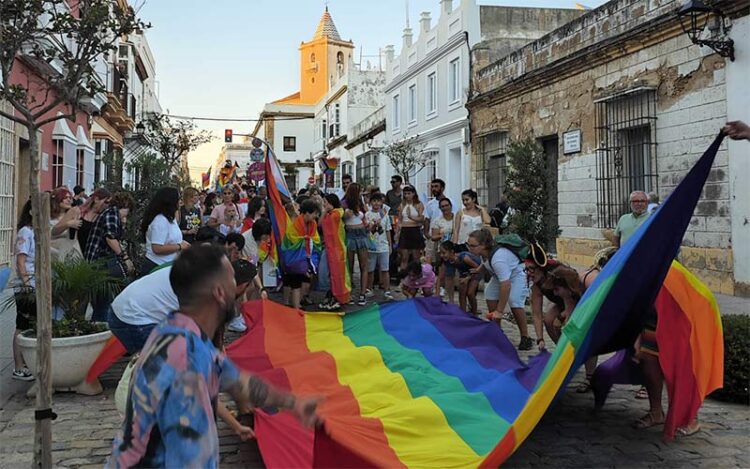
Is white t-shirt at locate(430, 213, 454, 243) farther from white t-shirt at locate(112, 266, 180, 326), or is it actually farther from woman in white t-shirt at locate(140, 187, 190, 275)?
white t-shirt at locate(112, 266, 180, 326)

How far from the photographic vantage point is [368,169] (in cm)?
3353

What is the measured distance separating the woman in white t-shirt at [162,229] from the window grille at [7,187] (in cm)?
798

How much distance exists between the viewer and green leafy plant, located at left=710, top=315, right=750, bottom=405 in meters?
4.98

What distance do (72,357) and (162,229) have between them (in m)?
1.49

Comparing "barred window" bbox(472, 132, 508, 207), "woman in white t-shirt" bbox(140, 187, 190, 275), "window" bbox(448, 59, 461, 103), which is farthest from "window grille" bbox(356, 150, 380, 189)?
"woman in white t-shirt" bbox(140, 187, 190, 275)

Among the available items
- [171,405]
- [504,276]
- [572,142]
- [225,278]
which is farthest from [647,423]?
[572,142]

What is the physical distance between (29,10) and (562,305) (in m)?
4.72

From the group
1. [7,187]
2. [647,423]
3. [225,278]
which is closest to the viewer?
[225,278]

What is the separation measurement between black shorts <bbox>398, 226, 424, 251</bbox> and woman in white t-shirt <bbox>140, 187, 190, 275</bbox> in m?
4.91

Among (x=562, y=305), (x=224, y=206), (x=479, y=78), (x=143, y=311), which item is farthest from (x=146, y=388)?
(x=479, y=78)

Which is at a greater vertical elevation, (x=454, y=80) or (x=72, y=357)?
(x=454, y=80)

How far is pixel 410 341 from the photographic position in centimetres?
568

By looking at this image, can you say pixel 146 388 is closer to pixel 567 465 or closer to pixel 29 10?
pixel 567 465

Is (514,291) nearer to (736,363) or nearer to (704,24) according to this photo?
(736,363)
